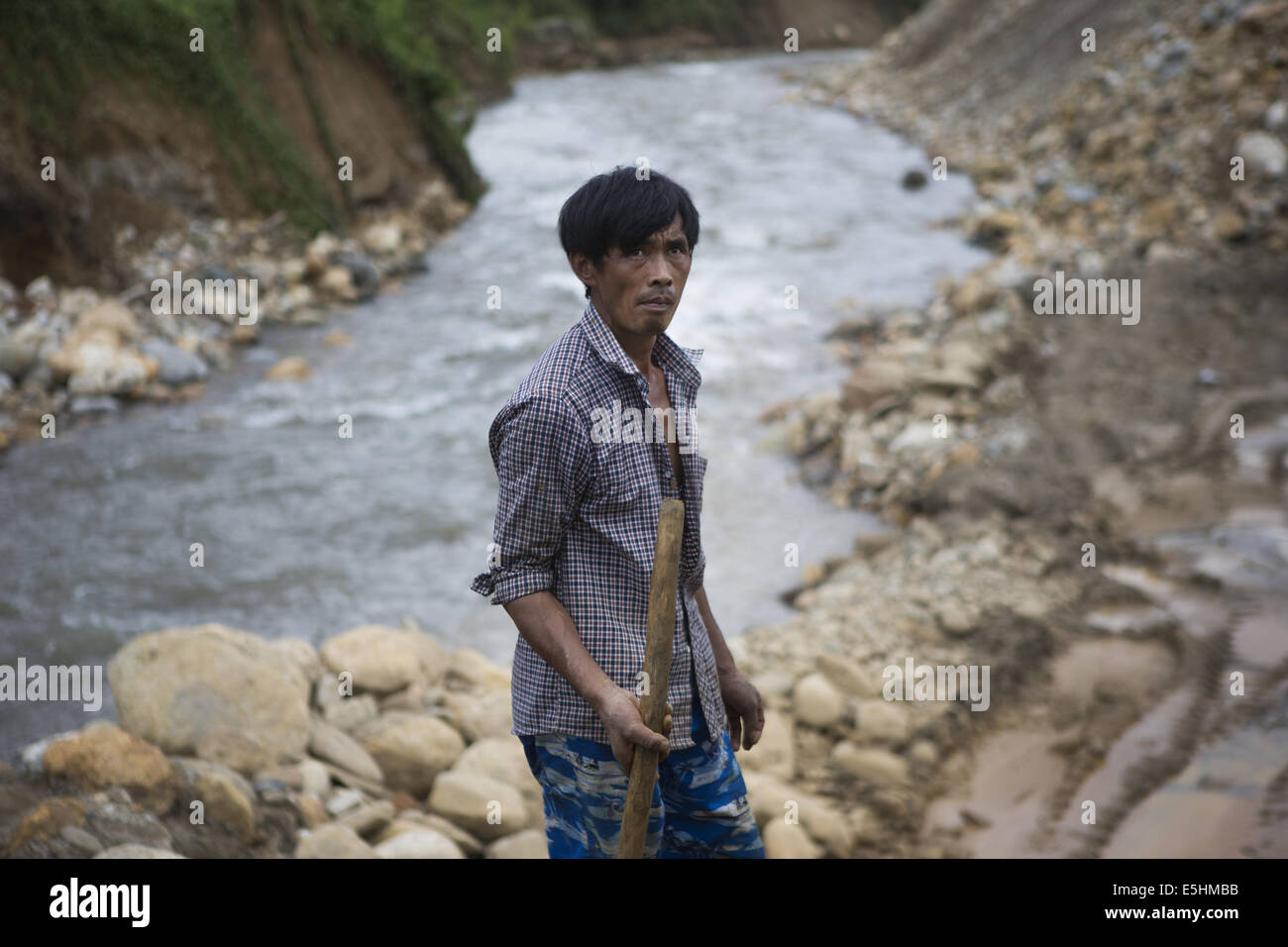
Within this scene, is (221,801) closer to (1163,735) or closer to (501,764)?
(501,764)

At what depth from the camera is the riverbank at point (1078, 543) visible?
146 inches

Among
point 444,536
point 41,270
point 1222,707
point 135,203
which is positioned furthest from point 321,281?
point 1222,707

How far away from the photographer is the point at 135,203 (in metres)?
10.2

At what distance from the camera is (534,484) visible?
1777 millimetres

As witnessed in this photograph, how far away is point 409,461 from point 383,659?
323 centimetres

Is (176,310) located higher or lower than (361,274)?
lower

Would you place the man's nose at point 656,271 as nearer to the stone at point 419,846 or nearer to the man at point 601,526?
the man at point 601,526

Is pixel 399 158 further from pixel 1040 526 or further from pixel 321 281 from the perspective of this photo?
pixel 1040 526

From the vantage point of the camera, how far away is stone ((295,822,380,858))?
3.26 m

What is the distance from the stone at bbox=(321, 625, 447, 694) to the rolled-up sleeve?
9.71 ft

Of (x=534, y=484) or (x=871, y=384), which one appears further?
(x=871, y=384)

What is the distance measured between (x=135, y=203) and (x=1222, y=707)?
9686 millimetres

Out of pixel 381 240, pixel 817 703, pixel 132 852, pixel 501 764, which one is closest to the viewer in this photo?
pixel 132 852

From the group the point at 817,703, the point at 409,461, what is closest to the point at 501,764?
the point at 817,703
